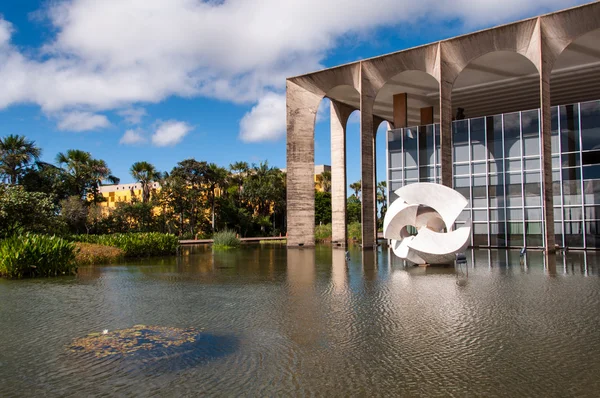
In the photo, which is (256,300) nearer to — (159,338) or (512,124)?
(159,338)

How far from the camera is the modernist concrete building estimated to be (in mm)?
24438

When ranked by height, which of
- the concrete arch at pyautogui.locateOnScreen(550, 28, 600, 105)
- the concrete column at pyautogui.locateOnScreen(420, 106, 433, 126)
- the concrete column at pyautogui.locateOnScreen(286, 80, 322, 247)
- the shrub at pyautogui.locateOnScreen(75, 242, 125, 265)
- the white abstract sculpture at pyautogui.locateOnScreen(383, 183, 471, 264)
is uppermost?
the concrete arch at pyautogui.locateOnScreen(550, 28, 600, 105)

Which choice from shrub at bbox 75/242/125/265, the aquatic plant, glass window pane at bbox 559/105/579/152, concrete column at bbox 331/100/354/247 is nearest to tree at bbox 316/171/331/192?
concrete column at bbox 331/100/354/247

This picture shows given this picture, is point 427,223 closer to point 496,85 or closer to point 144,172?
point 496,85

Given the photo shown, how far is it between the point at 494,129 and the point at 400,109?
7.30m

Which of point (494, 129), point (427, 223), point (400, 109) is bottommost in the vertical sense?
point (427, 223)

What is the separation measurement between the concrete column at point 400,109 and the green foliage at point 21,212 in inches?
853

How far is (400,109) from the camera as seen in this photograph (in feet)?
110

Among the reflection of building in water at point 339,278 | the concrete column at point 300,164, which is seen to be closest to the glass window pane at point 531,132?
the concrete column at point 300,164

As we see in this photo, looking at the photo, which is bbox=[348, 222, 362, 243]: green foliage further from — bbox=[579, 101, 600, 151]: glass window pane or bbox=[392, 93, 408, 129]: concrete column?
bbox=[579, 101, 600, 151]: glass window pane

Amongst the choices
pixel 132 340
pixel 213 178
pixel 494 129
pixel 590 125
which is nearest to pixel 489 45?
pixel 494 129

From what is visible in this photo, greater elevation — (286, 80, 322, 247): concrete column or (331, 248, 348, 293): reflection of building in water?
(286, 80, 322, 247): concrete column

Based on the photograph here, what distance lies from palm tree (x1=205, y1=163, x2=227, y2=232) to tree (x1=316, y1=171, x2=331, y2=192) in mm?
13686

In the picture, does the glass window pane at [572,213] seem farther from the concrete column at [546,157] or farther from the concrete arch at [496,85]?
the concrete arch at [496,85]
